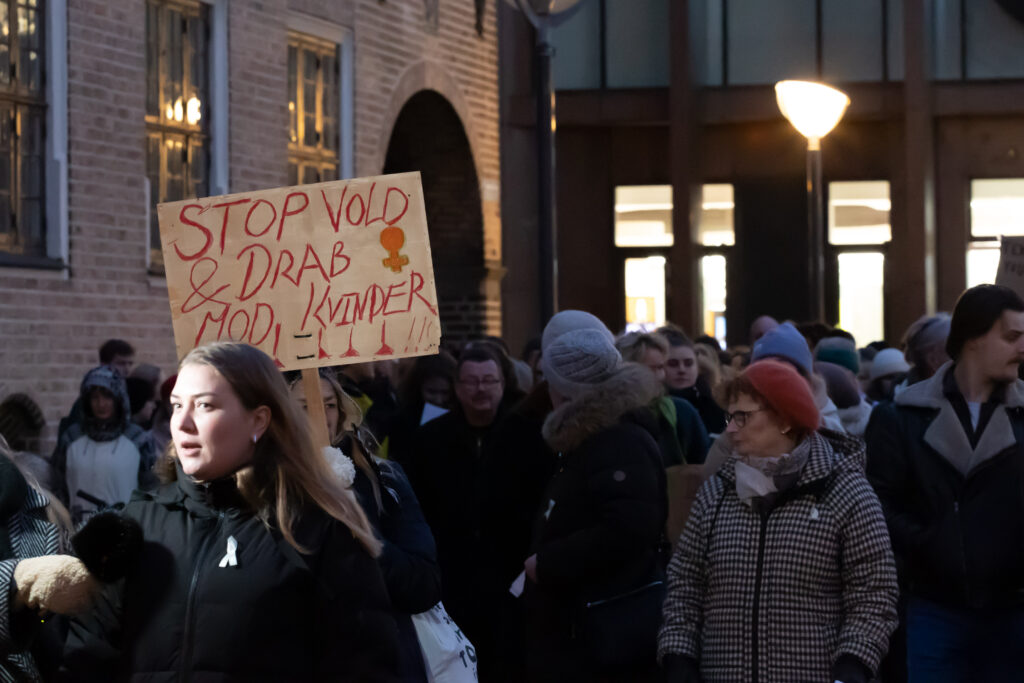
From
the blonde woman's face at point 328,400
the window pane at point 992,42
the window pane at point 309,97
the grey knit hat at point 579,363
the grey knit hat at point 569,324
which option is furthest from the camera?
the window pane at point 992,42

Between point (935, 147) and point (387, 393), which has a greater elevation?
point (935, 147)

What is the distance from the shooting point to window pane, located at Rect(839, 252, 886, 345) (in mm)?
23766

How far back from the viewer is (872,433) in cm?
561

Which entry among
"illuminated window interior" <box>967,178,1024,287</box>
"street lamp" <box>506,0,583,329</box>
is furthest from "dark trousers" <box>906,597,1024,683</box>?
"illuminated window interior" <box>967,178,1024,287</box>

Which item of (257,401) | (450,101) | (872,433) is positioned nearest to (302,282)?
(257,401)

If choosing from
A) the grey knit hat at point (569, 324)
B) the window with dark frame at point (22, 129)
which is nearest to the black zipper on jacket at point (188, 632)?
the grey knit hat at point (569, 324)

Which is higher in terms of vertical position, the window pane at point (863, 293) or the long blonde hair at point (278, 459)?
the window pane at point (863, 293)

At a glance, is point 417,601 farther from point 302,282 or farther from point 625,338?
point 625,338

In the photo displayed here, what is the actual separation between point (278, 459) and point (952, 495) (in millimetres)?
2716

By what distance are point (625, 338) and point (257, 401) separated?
502 cm

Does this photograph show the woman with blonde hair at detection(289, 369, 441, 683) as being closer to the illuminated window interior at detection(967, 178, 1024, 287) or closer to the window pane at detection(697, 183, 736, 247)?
the window pane at detection(697, 183, 736, 247)

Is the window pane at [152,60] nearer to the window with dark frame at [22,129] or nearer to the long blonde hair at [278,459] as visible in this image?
the window with dark frame at [22,129]

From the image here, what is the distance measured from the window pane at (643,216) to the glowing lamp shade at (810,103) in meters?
8.28

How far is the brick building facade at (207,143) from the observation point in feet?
41.8
